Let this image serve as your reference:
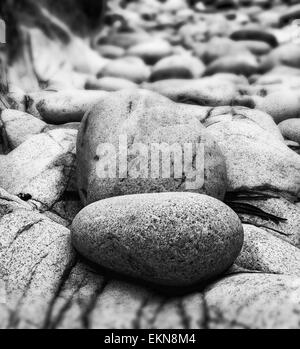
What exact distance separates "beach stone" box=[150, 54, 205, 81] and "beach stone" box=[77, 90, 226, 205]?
2695 millimetres

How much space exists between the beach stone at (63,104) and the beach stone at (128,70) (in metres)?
0.62

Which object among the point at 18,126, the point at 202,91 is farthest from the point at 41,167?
the point at 202,91

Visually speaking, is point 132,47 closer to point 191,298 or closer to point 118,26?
point 118,26

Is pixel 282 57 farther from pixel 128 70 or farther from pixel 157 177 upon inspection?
pixel 157 177

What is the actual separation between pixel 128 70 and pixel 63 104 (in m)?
1.22

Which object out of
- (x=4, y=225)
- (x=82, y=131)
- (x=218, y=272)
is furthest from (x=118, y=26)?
(x=218, y=272)

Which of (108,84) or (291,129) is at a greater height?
(108,84)

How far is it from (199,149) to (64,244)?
1.33m

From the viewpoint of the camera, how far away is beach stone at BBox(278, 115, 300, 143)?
517 cm

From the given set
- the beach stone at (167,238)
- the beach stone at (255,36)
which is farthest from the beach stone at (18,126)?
the beach stone at (255,36)

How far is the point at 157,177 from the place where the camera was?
309 cm

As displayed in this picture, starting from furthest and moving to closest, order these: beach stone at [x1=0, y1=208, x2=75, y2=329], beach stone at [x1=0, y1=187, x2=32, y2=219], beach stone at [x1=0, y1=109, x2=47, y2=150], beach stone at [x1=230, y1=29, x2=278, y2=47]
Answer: beach stone at [x1=230, y1=29, x2=278, y2=47], beach stone at [x1=0, y1=109, x2=47, y2=150], beach stone at [x1=0, y1=187, x2=32, y2=219], beach stone at [x1=0, y1=208, x2=75, y2=329]

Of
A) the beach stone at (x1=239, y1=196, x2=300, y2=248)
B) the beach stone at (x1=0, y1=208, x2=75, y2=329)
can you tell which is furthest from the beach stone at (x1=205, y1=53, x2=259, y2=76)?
the beach stone at (x1=0, y1=208, x2=75, y2=329)

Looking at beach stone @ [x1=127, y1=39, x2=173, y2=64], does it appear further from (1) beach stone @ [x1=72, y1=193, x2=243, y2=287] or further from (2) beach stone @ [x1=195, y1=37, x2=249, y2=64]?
(1) beach stone @ [x1=72, y1=193, x2=243, y2=287]
